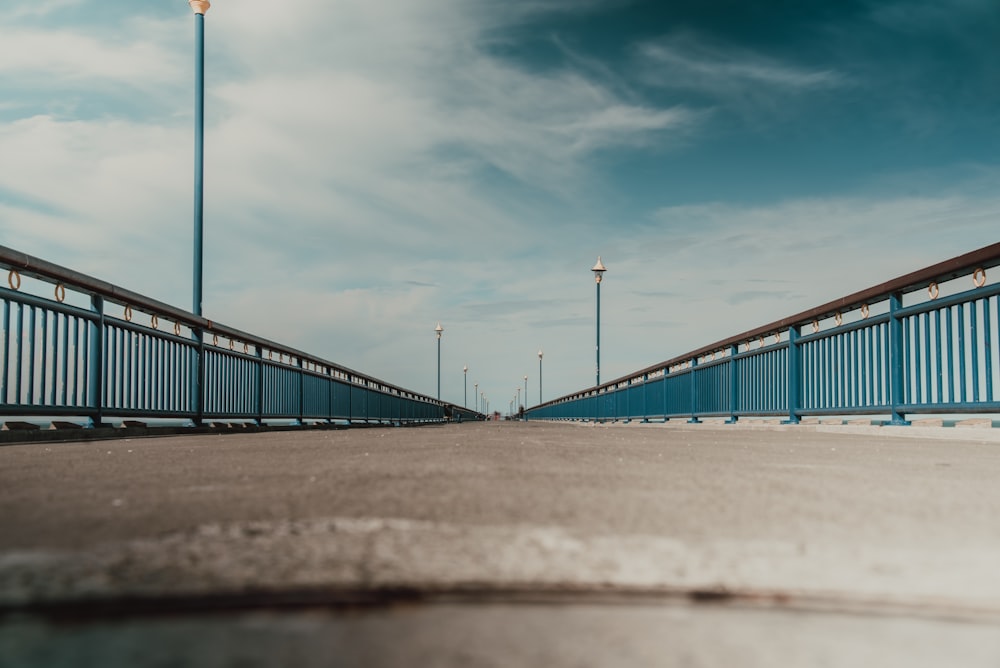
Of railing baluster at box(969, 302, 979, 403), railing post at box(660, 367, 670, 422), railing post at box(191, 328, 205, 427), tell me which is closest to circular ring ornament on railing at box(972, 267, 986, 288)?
railing baluster at box(969, 302, 979, 403)

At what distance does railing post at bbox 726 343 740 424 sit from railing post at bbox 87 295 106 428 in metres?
8.26

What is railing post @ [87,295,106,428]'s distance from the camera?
7316 mm

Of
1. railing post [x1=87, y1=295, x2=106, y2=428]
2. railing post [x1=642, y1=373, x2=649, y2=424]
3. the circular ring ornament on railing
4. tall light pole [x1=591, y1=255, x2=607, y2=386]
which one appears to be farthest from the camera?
tall light pole [x1=591, y1=255, x2=607, y2=386]

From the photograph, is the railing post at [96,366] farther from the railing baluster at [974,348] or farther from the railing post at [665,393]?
the railing post at [665,393]

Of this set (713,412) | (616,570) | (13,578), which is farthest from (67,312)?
(713,412)

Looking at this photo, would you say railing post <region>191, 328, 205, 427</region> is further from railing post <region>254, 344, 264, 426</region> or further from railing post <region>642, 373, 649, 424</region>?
railing post <region>642, 373, 649, 424</region>

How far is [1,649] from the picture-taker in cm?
107

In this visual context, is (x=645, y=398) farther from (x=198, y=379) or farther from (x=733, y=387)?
(x=198, y=379)

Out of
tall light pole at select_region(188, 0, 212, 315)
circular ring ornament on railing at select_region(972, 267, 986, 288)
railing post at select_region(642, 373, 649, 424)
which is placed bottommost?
railing post at select_region(642, 373, 649, 424)

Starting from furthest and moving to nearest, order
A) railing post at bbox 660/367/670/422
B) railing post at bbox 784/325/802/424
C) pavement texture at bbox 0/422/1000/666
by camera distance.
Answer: railing post at bbox 660/367/670/422
railing post at bbox 784/325/802/424
pavement texture at bbox 0/422/1000/666

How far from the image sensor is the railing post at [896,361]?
7.32 m

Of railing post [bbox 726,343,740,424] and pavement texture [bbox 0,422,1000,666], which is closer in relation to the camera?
pavement texture [bbox 0,422,1000,666]

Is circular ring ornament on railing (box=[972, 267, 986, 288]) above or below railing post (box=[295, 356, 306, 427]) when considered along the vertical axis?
above

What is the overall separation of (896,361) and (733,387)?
5.03m
